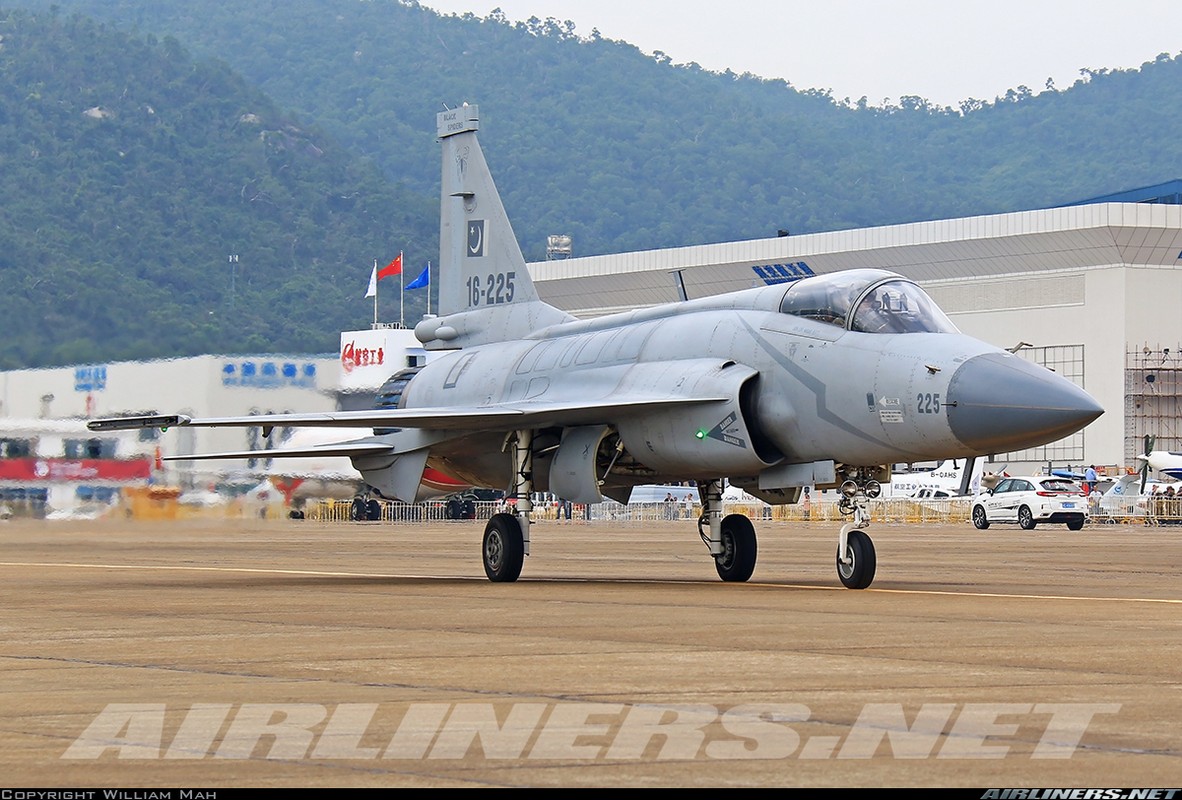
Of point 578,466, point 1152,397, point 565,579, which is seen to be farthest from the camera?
point 1152,397

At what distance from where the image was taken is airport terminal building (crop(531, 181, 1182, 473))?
7500 cm

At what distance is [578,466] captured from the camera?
17.4 metres

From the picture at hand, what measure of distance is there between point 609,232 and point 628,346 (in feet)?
545

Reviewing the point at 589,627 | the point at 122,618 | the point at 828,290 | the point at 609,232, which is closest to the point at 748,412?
the point at 828,290

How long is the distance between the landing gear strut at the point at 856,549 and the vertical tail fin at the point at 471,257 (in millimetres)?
6387

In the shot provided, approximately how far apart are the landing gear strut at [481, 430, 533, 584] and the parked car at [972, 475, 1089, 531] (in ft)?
104

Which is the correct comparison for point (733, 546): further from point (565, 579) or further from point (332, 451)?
point (332, 451)

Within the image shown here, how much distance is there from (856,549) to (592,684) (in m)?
7.87

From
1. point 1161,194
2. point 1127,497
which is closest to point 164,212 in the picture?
point 1127,497

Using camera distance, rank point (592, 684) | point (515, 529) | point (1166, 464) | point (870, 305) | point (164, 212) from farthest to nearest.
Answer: point (164, 212) < point (1166, 464) < point (515, 529) < point (870, 305) < point (592, 684)

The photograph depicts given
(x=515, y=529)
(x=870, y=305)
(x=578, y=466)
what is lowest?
(x=515, y=529)

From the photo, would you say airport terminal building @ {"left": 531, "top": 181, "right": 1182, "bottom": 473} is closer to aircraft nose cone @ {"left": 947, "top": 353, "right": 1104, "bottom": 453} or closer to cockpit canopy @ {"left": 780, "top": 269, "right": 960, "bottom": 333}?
cockpit canopy @ {"left": 780, "top": 269, "right": 960, "bottom": 333}

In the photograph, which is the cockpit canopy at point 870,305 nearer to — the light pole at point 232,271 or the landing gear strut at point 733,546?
the landing gear strut at point 733,546

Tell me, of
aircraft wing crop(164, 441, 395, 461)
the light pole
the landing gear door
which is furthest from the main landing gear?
the light pole
